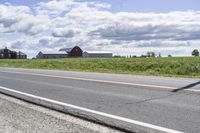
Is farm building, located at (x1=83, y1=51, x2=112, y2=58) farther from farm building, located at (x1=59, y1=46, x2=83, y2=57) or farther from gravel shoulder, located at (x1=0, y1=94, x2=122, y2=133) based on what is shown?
gravel shoulder, located at (x1=0, y1=94, x2=122, y2=133)

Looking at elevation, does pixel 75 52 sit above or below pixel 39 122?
above

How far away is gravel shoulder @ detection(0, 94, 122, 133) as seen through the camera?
22.5 feet

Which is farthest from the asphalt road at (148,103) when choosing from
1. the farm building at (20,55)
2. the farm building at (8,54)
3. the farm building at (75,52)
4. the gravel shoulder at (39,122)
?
the farm building at (75,52)

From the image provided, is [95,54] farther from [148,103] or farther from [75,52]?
[148,103]

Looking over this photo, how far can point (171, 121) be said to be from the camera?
282 inches

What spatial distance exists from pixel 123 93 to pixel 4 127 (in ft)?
16.6

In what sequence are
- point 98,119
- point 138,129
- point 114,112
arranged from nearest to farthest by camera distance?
point 138,129 < point 98,119 < point 114,112

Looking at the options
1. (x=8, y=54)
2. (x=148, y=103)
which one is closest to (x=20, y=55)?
(x=8, y=54)

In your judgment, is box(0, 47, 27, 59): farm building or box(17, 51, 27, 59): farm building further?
box(17, 51, 27, 59): farm building

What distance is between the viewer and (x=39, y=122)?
759 centimetres

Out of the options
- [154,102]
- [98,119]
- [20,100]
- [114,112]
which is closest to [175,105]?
[154,102]

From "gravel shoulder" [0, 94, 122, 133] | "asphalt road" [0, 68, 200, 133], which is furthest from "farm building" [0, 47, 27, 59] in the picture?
"gravel shoulder" [0, 94, 122, 133]

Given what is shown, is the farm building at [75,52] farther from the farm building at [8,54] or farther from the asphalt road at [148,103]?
the asphalt road at [148,103]

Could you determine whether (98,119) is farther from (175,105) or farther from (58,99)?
(58,99)
